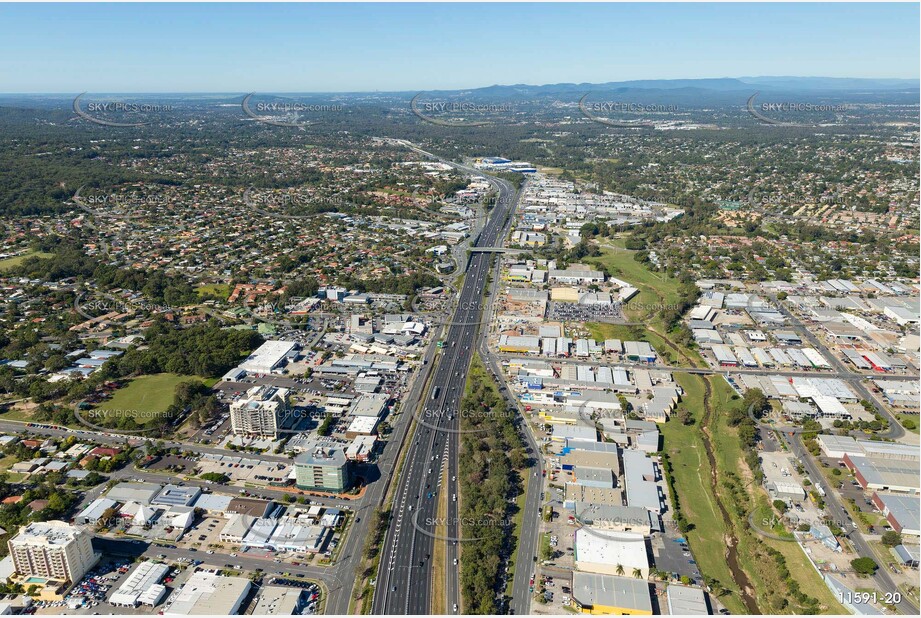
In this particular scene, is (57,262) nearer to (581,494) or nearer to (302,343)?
(302,343)

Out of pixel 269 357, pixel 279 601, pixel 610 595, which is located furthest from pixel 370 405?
pixel 610 595

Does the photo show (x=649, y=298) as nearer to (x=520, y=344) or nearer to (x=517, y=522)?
(x=520, y=344)

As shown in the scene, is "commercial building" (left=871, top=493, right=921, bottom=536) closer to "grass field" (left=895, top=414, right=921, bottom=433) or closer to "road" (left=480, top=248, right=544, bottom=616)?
"grass field" (left=895, top=414, right=921, bottom=433)

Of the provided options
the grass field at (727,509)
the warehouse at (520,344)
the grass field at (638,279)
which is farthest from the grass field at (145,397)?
the grass field at (638,279)

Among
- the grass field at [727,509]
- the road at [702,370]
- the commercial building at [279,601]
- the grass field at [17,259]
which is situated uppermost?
the grass field at [17,259]

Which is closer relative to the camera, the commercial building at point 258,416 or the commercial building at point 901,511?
the commercial building at point 901,511

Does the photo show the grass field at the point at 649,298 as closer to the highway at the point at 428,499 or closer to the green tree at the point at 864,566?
the highway at the point at 428,499
